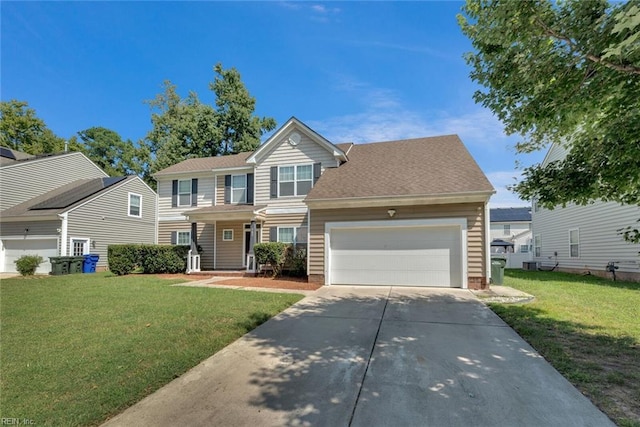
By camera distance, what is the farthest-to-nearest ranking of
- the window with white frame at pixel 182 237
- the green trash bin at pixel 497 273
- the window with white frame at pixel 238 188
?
1. the window with white frame at pixel 182 237
2. the window with white frame at pixel 238 188
3. the green trash bin at pixel 497 273

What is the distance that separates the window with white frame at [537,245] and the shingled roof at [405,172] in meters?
11.9

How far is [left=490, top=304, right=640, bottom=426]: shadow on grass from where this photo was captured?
3.17 metres

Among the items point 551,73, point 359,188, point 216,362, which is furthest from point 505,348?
point 359,188

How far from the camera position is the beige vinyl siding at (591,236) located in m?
13.3

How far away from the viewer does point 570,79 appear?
3.92 m

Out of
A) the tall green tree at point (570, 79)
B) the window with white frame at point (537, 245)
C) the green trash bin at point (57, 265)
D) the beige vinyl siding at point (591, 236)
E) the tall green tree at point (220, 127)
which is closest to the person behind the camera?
the tall green tree at point (570, 79)

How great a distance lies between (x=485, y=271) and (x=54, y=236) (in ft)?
65.3

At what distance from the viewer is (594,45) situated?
358 cm

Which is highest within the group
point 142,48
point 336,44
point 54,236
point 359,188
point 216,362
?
point 142,48

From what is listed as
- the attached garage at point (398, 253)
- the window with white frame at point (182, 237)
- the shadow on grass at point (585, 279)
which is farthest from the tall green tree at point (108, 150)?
the shadow on grass at point (585, 279)

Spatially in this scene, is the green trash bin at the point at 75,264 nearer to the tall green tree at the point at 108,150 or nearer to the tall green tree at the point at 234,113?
the tall green tree at the point at 234,113

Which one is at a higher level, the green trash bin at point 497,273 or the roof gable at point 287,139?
the roof gable at point 287,139

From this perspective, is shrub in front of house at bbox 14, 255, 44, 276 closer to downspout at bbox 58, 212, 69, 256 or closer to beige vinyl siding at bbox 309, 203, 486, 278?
downspout at bbox 58, 212, 69, 256

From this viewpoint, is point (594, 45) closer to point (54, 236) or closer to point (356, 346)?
point (356, 346)
